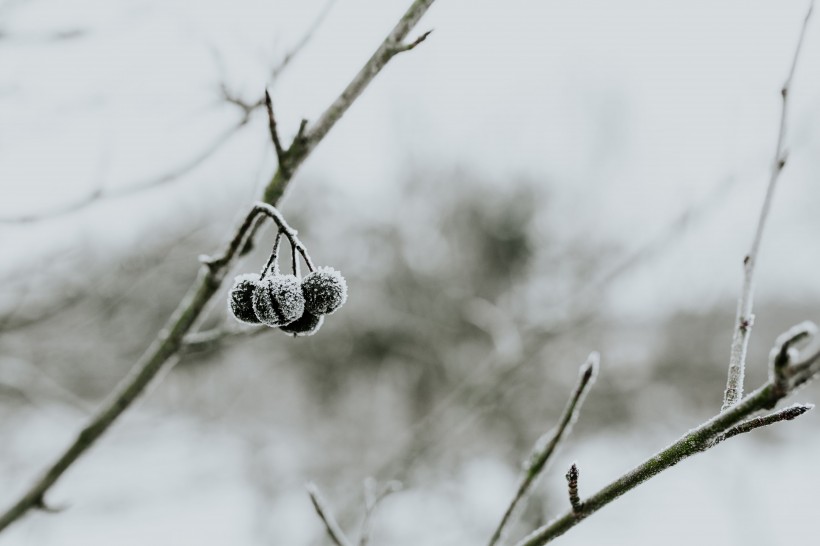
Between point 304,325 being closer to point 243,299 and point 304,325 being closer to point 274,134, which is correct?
point 243,299

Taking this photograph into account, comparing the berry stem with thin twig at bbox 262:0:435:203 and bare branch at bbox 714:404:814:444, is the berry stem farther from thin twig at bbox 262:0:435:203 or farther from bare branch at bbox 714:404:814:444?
bare branch at bbox 714:404:814:444

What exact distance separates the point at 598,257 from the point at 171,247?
38.8 ft

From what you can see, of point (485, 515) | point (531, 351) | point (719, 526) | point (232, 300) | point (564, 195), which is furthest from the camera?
point (564, 195)

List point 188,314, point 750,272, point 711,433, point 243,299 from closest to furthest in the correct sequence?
point 711,433 < point 750,272 < point 243,299 < point 188,314

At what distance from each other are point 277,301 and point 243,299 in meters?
0.10

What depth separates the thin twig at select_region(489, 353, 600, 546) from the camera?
1077 mm

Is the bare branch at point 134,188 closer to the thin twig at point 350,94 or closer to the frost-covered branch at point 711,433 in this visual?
the thin twig at point 350,94

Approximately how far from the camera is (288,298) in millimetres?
1164

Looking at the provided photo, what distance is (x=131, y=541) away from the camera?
31.1 feet

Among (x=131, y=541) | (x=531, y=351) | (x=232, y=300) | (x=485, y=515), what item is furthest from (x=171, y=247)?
(x=131, y=541)

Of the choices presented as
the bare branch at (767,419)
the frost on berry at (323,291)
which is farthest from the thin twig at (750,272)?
the frost on berry at (323,291)

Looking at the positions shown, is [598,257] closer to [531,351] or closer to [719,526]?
[719,526]

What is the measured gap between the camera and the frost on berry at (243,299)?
1212 millimetres

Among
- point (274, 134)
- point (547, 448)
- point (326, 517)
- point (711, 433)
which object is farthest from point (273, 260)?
point (711, 433)
